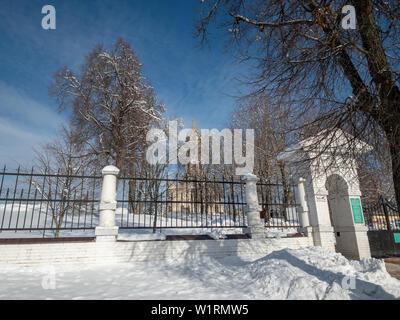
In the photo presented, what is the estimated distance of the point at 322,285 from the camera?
392 cm

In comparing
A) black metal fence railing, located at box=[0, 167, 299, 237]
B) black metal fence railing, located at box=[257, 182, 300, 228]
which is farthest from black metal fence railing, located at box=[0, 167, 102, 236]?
black metal fence railing, located at box=[257, 182, 300, 228]

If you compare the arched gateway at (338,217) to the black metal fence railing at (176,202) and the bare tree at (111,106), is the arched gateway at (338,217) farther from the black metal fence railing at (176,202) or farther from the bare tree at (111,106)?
the bare tree at (111,106)

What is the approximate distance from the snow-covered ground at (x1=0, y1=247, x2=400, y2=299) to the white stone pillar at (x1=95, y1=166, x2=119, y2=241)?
32.2 inches

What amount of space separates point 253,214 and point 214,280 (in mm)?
→ 3517

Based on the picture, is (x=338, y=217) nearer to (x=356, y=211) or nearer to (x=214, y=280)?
(x=356, y=211)

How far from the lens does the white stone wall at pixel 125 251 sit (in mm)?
5836

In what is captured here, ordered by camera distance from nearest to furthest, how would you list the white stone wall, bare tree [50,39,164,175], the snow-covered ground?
the snow-covered ground → the white stone wall → bare tree [50,39,164,175]

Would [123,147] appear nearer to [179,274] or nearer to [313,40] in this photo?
[179,274]

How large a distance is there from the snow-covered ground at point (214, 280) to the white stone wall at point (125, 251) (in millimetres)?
305

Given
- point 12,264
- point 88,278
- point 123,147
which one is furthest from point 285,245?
point 123,147

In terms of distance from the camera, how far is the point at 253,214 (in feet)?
25.9

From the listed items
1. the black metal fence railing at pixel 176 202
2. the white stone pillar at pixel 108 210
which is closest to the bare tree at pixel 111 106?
the black metal fence railing at pixel 176 202

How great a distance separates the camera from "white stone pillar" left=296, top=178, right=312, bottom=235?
340 inches

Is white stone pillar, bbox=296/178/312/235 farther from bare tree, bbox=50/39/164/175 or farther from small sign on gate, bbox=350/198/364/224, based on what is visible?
bare tree, bbox=50/39/164/175
